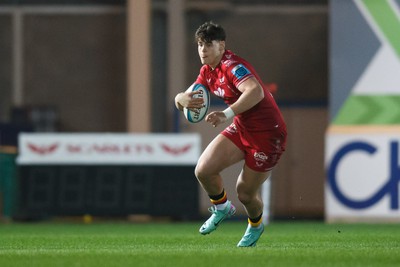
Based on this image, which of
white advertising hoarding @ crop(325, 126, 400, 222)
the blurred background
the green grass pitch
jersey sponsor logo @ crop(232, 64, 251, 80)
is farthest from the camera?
the blurred background

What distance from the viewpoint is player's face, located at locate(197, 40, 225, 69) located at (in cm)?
961

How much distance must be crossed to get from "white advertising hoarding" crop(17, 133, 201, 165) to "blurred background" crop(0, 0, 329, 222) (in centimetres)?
412

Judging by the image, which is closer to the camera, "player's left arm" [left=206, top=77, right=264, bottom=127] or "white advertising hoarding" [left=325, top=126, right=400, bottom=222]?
"player's left arm" [left=206, top=77, right=264, bottom=127]

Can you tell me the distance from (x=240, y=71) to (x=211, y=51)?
0.32 m

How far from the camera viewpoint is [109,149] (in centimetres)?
1872

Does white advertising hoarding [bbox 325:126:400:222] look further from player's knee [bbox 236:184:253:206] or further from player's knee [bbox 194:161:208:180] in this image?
player's knee [bbox 194:161:208:180]

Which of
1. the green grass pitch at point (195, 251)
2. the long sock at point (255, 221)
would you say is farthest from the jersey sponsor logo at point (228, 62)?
the green grass pitch at point (195, 251)

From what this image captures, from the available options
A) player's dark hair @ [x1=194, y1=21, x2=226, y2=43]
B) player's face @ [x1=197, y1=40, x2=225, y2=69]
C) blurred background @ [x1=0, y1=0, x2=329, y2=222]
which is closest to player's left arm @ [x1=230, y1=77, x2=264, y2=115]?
player's face @ [x1=197, y1=40, x2=225, y2=69]

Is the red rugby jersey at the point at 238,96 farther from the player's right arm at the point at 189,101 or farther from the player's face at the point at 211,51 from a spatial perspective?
the player's right arm at the point at 189,101

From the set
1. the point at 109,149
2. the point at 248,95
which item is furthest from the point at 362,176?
the point at 248,95

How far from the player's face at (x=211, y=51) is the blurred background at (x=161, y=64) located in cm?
1320

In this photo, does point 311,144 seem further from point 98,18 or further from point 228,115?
point 228,115

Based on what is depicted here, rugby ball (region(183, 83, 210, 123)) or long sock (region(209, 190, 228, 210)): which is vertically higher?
rugby ball (region(183, 83, 210, 123))

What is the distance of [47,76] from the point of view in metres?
25.3
